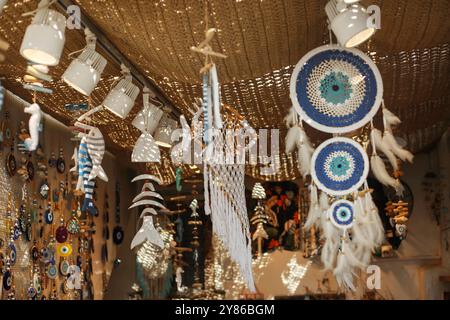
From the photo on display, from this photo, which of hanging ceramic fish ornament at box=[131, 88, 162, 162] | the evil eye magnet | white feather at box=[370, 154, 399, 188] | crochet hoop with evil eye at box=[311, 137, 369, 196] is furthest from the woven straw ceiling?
the evil eye magnet

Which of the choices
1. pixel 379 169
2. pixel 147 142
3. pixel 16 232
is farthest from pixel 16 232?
pixel 379 169

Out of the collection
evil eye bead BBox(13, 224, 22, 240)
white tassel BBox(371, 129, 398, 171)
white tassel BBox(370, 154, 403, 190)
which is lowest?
evil eye bead BBox(13, 224, 22, 240)

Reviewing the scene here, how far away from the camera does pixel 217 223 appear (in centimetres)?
220

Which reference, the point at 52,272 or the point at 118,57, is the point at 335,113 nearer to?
the point at 118,57

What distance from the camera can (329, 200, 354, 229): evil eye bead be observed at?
87.4 inches

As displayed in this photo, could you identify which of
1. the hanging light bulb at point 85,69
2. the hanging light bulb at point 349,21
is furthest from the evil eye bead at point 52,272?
the hanging light bulb at point 349,21

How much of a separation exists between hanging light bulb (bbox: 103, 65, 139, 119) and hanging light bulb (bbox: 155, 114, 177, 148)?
0.34m

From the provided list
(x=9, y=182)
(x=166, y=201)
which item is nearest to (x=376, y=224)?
(x=166, y=201)

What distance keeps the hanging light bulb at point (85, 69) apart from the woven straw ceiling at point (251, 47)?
0.09 meters

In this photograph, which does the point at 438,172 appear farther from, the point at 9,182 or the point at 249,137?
the point at 9,182

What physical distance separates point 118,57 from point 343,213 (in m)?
0.95

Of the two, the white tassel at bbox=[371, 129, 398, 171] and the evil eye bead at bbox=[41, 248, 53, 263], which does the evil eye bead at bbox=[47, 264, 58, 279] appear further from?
the white tassel at bbox=[371, 129, 398, 171]

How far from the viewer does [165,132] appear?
2.74 m

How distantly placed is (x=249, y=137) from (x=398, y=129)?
3.73ft
